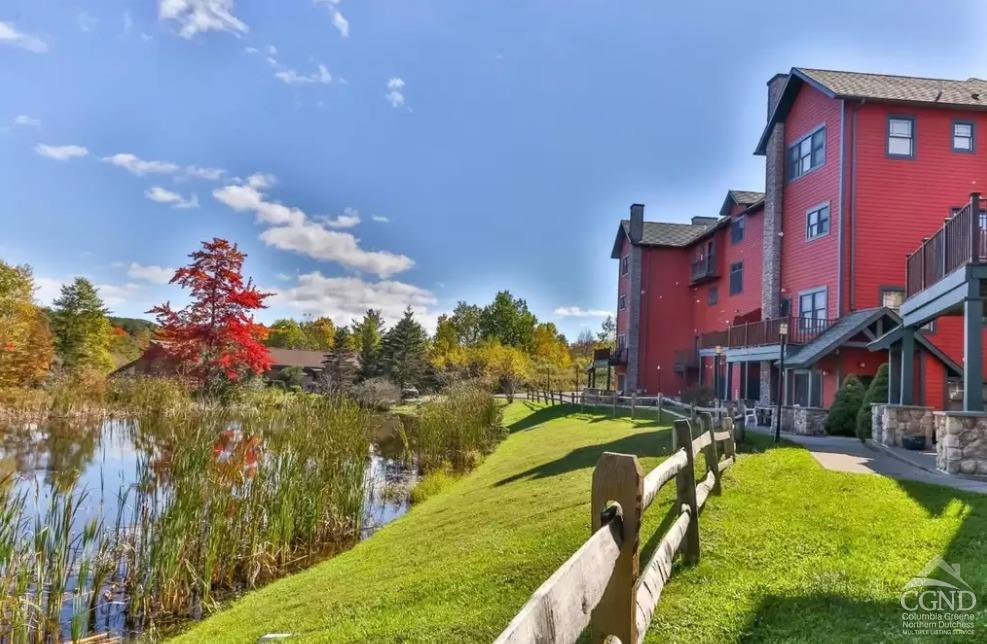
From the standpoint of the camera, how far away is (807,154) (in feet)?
67.1

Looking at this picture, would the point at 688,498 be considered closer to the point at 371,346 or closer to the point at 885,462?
the point at 885,462

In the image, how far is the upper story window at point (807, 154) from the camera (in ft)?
64.6

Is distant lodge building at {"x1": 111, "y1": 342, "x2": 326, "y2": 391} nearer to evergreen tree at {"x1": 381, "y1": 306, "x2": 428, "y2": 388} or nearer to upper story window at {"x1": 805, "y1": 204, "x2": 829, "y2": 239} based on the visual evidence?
evergreen tree at {"x1": 381, "y1": 306, "x2": 428, "y2": 388}

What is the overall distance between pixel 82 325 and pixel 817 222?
4460 centimetres

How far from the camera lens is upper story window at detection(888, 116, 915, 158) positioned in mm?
18156

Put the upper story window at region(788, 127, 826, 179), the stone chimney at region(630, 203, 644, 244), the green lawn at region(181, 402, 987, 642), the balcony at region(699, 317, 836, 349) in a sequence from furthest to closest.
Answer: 1. the stone chimney at region(630, 203, 644, 244)
2. the upper story window at region(788, 127, 826, 179)
3. the balcony at region(699, 317, 836, 349)
4. the green lawn at region(181, 402, 987, 642)

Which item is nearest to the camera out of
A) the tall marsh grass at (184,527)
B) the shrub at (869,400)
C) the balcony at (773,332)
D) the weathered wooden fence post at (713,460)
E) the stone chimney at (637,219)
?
the tall marsh grass at (184,527)

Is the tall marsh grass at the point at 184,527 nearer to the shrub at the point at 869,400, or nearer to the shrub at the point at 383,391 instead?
the shrub at the point at 869,400

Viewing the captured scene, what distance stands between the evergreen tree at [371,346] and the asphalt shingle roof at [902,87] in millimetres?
32246

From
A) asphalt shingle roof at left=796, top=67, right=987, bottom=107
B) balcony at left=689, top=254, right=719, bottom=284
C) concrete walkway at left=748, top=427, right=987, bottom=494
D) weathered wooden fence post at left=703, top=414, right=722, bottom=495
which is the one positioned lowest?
concrete walkway at left=748, top=427, right=987, bottom=494

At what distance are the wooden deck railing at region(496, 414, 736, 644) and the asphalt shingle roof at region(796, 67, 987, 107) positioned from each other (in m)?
19.3

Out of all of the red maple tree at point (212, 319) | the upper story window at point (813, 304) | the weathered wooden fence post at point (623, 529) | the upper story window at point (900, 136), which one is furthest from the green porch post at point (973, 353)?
the red maple tree at point (212, 319)

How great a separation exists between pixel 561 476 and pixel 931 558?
5.46 m

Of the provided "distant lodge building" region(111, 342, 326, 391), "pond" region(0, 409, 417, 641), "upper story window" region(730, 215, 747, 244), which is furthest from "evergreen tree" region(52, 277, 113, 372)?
"upper story window" region(730, 215, 747, 244)
